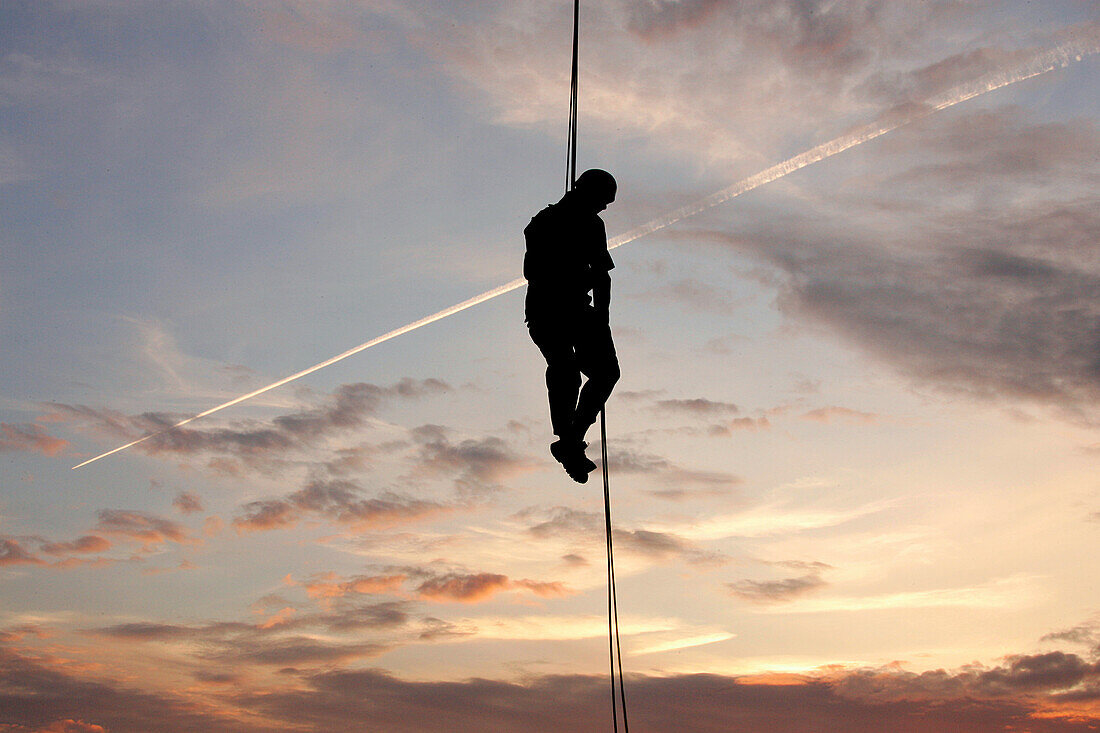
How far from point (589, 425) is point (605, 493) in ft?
2.88

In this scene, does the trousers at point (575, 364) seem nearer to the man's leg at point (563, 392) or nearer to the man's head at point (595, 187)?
the man's leg at point (563, 392)

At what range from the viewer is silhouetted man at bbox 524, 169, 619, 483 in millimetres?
11273

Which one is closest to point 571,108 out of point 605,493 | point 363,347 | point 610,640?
point 605,493

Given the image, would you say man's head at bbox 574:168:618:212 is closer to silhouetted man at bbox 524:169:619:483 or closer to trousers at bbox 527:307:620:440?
silhouetted man at bbox 524:169:619:483

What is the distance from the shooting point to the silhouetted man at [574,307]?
444 inches

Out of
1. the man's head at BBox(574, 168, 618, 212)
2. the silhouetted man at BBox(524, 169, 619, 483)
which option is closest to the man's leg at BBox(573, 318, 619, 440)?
the silhouetted man at BBox(524, 169, 619, 483)

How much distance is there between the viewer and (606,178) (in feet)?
37.0

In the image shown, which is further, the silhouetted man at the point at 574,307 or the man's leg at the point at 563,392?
the man's leg at the point at 563,392

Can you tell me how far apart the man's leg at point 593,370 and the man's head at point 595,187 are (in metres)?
1.16

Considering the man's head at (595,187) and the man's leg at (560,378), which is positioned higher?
the man's head at (595,187)

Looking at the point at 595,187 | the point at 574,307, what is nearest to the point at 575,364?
the point at 574,307

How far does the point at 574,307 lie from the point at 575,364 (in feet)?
1.98

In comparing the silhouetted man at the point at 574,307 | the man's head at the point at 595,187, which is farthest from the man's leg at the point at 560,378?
the man's head at the point at 595,187

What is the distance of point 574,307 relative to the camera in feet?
37.6
